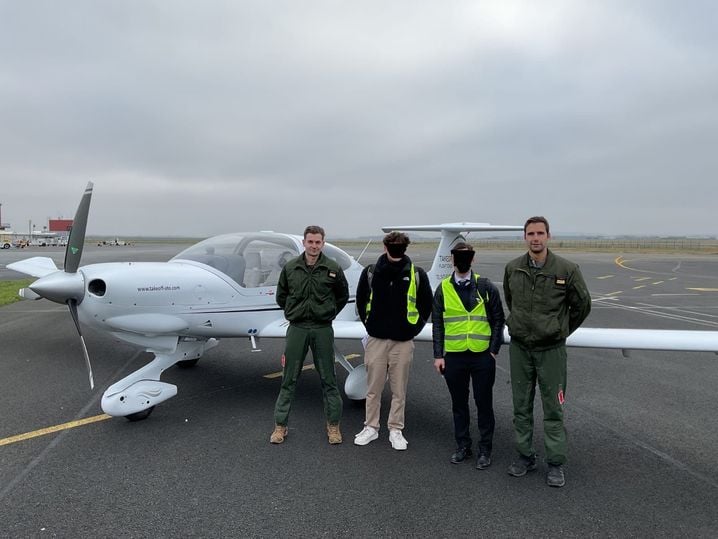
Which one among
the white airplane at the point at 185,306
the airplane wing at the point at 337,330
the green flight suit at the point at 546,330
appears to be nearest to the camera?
the green flight suit at the point at 546,330

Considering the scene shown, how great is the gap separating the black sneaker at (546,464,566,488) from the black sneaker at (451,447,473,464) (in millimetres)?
614

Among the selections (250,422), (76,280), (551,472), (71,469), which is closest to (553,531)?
(551,472)

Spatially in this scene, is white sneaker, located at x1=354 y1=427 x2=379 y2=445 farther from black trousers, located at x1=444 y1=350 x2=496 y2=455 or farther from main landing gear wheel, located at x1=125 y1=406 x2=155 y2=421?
main landing gear wheel, located at x1=125 y1=406 x2=155 y2=421

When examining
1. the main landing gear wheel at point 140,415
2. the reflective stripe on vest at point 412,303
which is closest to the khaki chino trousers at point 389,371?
the reflective stripe on vest at point 412,303

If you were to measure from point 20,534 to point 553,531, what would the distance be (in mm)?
3252

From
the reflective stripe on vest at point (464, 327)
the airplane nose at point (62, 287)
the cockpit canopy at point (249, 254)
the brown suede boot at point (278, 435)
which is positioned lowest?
Result: the brown suede boot at point (278, 435)

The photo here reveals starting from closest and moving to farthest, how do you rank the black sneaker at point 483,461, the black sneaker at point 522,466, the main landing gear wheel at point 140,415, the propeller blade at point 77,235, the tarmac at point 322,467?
the tarmac at point 322,467 → the black sneaker at point 522,466 → the black sneaker at point 483,461 → the main landing gear wheel at point 140,415 → the propeller blade at point 77,235

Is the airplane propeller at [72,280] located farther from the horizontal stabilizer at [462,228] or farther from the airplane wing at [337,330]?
the horizontal stabilizer at [462,228]

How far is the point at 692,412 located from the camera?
472 cm

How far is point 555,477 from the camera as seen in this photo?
3264mm

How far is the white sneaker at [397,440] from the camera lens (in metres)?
3.81

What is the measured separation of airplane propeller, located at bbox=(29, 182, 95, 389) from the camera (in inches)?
170

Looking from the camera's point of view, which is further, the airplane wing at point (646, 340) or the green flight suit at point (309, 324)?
the green flight suit at point (309, 324)

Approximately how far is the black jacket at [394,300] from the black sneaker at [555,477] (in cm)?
145
